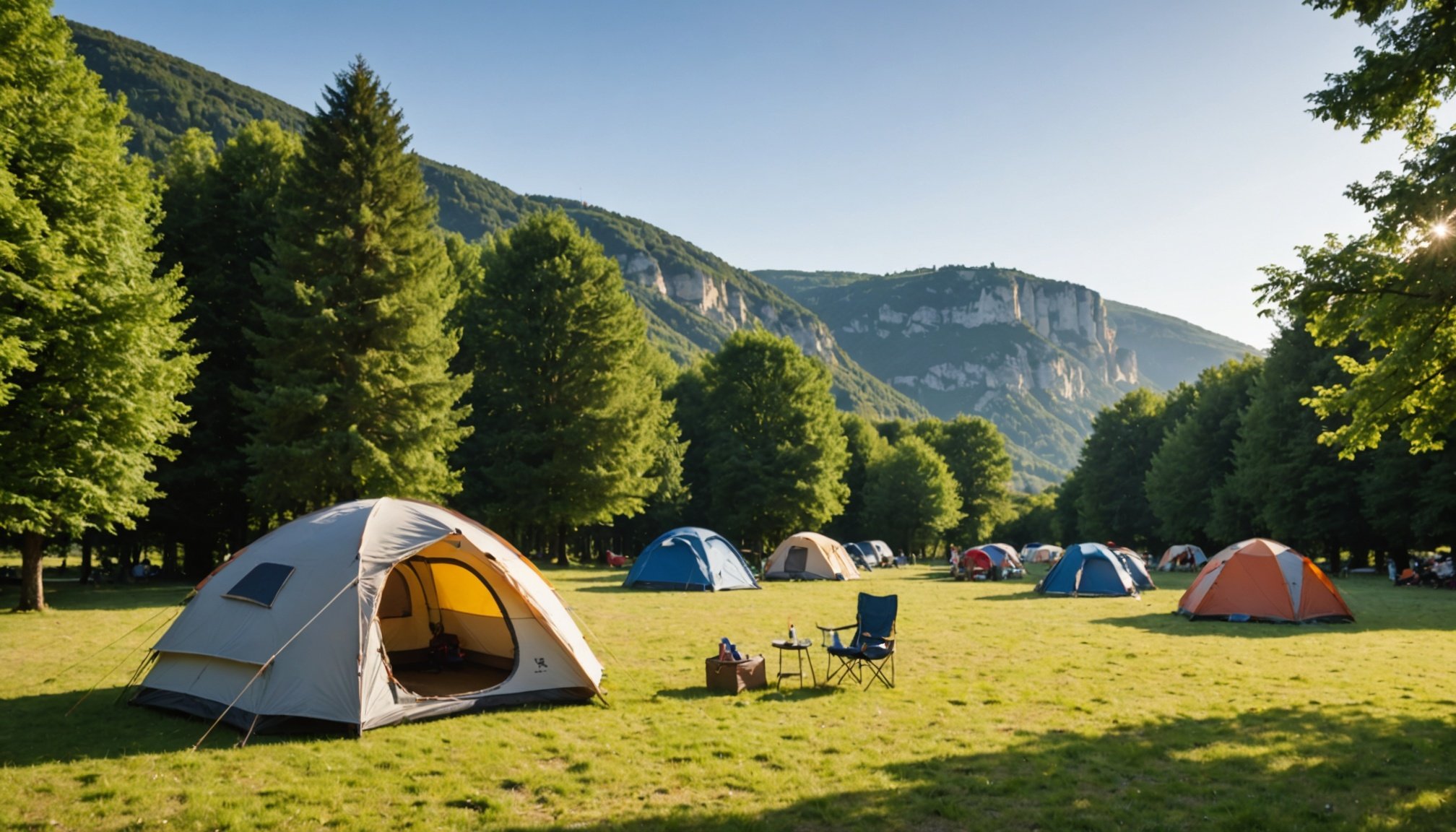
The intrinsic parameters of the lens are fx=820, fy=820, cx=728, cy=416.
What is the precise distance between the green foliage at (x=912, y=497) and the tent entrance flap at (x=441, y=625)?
4785 cm

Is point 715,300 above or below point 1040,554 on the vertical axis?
above

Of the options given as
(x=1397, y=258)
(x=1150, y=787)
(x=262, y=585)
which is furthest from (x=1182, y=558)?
(x=262, y=585)

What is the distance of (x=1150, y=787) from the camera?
651 cm

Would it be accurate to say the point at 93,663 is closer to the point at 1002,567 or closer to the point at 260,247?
the point at 260,247

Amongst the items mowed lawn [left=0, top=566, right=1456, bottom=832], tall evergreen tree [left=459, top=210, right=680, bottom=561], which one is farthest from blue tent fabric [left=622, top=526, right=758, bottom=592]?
mowed lawn [left=0, top=566, right=1456, bottom=832]

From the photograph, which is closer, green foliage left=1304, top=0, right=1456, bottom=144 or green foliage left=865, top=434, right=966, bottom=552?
green foliage left=1304, top=0, right=1456, bottom=144

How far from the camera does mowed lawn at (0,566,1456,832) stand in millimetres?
5902

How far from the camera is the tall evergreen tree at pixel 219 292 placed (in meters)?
22.6

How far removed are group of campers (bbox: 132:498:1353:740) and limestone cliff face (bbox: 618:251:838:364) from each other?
5619 inches

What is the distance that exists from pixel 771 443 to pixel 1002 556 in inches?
517

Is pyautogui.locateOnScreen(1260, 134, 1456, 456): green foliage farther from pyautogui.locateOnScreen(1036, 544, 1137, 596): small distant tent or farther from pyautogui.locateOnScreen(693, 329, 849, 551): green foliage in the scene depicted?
pyautogui.locateOnScreen(693, 329, 849, 551): green foliage

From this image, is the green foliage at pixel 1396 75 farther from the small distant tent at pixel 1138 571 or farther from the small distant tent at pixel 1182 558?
the small distant tent at pixel 1182 558

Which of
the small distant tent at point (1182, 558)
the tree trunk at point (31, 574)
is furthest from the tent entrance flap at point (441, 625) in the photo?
the small distant tent at point (1182, 558)

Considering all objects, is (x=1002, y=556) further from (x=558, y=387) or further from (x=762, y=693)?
(x=762, y=693)
